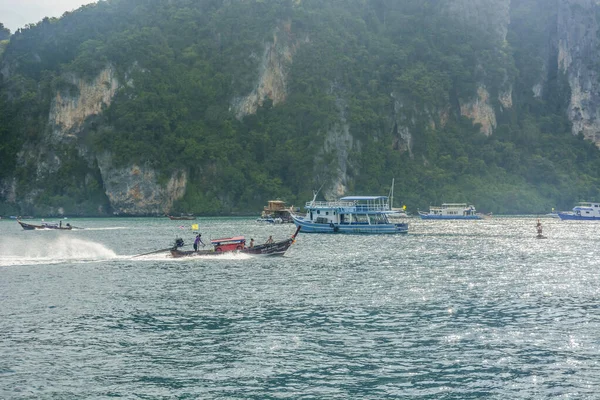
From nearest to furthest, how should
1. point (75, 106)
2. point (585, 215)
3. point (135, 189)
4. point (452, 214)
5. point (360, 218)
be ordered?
point (360, 218) → point (585, 215) → point (452, 214) → point (135, 189) → point (75, 106)

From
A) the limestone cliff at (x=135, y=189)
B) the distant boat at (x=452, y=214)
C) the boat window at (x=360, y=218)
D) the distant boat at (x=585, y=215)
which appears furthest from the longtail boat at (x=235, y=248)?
the limestone cliff at (x=135, y=189)

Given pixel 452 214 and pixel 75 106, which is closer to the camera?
pixel 452 214

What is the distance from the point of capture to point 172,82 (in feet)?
650

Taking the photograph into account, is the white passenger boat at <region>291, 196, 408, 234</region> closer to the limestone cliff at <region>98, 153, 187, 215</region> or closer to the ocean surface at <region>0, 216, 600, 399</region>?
Answer: the ocean surface at <region>0, 216, 600, 399</region>

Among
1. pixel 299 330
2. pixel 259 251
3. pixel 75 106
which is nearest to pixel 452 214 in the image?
pixel 259 251

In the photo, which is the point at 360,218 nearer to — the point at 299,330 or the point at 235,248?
the point at 235,248

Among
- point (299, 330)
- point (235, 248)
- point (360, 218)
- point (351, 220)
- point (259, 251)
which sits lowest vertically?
point (299, 330)

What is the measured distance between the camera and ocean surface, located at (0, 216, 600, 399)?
23578mm

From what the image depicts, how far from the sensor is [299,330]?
3150 centimetres

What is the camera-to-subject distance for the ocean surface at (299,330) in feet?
77.4

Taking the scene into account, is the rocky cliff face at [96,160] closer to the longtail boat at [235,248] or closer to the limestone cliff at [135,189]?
the limestone cliff at [135,189]

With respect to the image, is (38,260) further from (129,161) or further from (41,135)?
(41,135)

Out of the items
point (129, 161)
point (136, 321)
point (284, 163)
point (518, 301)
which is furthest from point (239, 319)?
point (284, 163)

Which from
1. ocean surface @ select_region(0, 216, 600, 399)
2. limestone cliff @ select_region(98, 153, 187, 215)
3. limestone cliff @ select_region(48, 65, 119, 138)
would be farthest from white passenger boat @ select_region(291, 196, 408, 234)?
limestone cliff @ select_region(48, 65, 119, 138)
